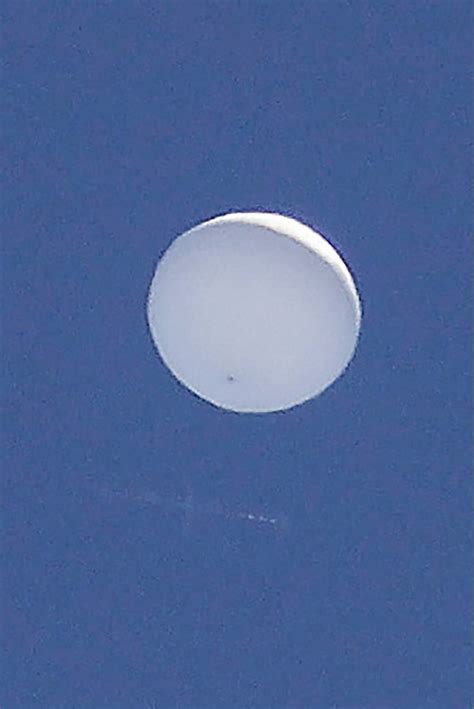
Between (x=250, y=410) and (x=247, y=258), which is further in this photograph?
(x=250, y=410)

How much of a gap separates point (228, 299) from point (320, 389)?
1223mm

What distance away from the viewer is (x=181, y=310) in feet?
33.9

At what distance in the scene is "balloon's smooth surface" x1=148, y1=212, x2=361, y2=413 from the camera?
398 inches

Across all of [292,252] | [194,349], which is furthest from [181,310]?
[292,252]

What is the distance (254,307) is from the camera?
33.1ft

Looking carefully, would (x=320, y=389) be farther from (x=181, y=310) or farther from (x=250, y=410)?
(x=181, y=310)

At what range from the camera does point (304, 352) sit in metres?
10.3

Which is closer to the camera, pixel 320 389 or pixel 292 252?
pixel 292 252

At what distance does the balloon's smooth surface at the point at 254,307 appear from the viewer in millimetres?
10102

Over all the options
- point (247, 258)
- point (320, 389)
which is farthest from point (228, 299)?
point (320, 389)

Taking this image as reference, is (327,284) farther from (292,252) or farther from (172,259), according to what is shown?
(172,259)

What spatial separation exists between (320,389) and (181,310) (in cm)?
135

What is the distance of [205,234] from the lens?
10.2 metres

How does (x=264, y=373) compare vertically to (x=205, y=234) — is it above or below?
below
